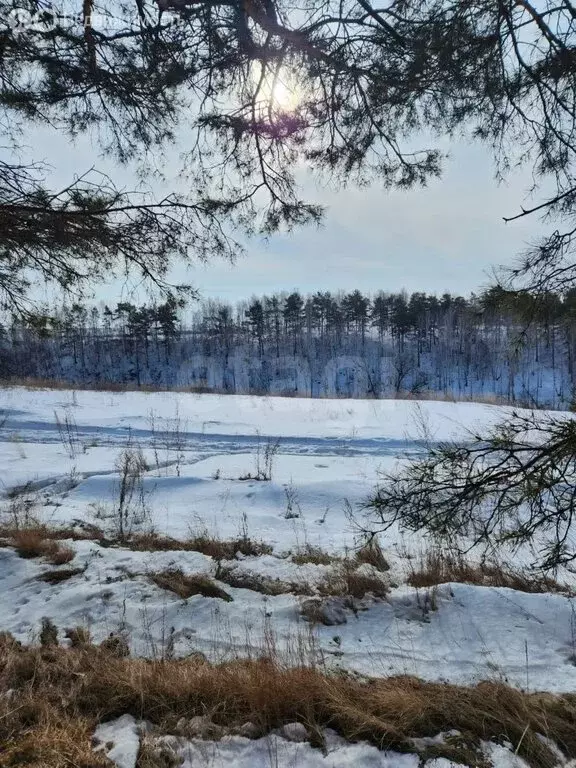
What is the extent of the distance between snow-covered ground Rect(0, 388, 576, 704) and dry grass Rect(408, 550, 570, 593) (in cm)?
19

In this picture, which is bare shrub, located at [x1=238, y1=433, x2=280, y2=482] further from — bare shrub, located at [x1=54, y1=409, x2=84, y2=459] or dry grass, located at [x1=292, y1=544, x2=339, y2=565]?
bare shrub, located at [x1=54, y1=409, x2=84, y2=459]

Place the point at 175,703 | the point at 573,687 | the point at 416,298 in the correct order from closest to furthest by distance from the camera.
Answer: the point at 175,703 < the point at 573,687 < the point at 416,298

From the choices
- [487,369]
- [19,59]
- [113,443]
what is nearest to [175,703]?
[19,59]

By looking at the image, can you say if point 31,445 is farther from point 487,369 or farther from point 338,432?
point 487,369

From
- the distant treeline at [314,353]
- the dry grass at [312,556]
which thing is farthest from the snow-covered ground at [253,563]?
the distant treeline at [314,353]

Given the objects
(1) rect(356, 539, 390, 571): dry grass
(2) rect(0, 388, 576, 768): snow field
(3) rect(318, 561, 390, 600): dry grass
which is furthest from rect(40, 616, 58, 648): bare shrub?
(1) rect(356, 539, 390, 571): dry grass

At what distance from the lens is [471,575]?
404 cm

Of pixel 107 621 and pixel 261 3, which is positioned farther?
pixel 107 621

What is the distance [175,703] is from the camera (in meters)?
2.21

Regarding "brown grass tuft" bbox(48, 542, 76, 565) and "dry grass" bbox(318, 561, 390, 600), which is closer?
"dry grass" bbox(318, 561, 390, 600)

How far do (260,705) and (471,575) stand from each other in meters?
2.69

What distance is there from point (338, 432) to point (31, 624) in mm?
8090

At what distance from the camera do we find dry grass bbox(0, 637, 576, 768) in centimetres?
195

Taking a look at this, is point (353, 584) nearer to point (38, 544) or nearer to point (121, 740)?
point (121, 740)
